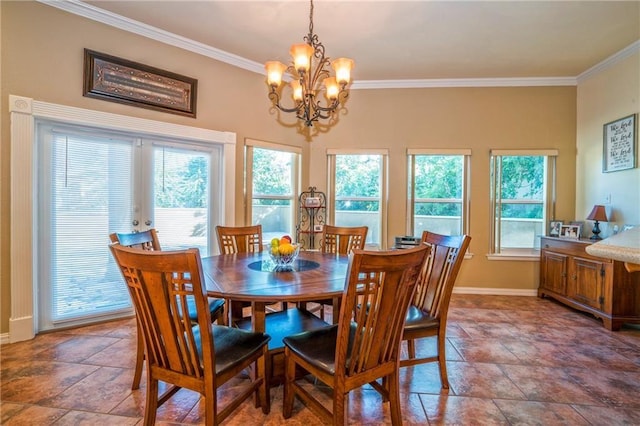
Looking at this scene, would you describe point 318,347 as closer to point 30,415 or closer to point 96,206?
point 30,415

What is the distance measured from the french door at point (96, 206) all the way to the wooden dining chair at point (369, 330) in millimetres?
2387

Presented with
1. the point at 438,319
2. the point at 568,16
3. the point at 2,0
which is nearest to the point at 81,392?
the point at 438,319

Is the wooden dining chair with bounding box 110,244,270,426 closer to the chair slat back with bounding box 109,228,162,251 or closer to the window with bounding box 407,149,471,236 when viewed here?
the chair slat back with bounding box 109,228,162,251

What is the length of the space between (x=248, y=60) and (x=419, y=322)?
338 centimetres

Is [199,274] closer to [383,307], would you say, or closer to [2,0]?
[383,307]

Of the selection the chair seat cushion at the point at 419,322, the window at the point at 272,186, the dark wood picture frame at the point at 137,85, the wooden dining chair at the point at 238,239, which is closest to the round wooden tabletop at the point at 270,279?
the wooden dining chair at the point at 238,239

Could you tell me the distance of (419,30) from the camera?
2896 mm

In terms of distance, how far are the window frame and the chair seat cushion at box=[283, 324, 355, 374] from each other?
318cm

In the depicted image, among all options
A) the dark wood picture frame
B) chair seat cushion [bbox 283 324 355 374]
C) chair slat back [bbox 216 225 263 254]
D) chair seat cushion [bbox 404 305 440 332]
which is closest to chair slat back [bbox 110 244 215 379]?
chair seat cushion [bbox 283 324 355 374]

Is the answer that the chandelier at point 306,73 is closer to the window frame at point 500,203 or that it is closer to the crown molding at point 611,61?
the window frame at point 500,203

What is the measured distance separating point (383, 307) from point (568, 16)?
→ 3.21 m

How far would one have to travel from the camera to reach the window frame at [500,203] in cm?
393

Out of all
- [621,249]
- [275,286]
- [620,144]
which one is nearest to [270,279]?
[275,286]

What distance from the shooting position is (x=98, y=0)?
2.57 metres
